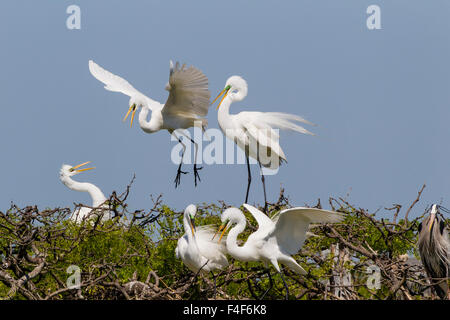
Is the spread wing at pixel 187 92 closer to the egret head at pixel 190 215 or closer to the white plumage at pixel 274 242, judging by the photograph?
the egret head at pixel 190 215

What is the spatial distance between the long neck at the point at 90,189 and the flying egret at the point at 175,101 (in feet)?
3.30

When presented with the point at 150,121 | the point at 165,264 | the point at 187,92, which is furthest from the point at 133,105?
the point at 165,264

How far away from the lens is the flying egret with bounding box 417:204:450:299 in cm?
575

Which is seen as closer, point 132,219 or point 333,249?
point 333,249

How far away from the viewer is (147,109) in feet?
25.9

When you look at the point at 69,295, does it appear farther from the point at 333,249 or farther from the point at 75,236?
the point at 333,249

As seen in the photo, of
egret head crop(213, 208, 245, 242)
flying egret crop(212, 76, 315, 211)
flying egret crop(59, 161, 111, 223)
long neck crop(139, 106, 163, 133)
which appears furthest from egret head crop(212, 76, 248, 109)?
egret head crop(213, 208, 245, 242)

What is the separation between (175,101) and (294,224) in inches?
115

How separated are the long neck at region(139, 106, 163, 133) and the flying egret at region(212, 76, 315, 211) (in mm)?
844

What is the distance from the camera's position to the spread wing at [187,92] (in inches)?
255

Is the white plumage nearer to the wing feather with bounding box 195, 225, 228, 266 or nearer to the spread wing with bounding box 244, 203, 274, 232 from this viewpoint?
the spread wing with bounding box 244, 203, 274, 232
